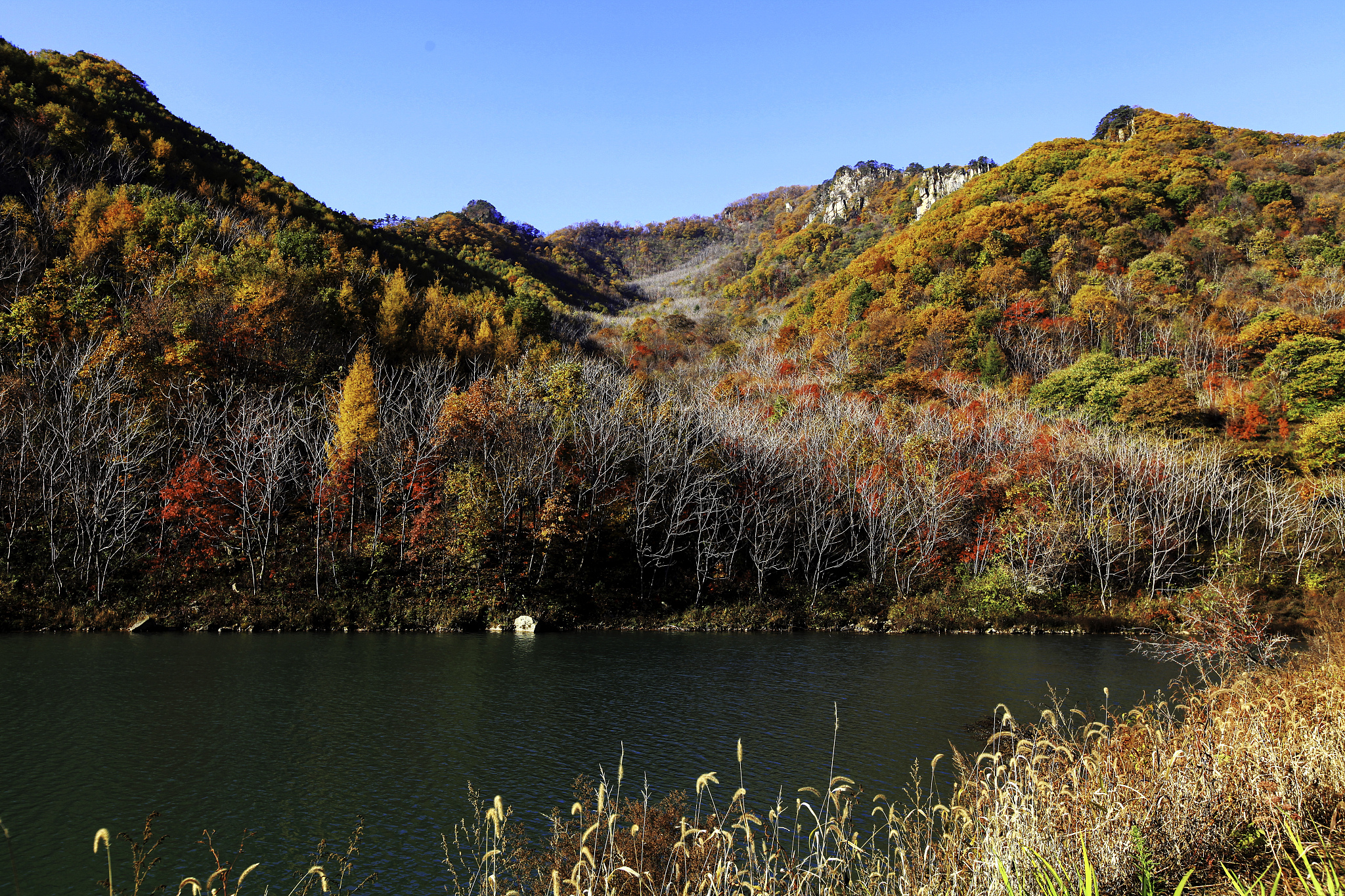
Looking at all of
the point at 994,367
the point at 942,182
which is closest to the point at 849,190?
the point at 942,182

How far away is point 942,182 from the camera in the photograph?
104m

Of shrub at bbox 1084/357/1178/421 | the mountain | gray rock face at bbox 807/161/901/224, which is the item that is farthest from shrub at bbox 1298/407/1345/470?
gray rock face at bbox 807/161/901/224

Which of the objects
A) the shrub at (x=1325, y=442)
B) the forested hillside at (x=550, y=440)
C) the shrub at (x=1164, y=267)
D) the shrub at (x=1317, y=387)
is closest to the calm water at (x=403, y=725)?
the forested hillside at (x=550, y=440)

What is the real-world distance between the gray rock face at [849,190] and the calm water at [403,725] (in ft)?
339

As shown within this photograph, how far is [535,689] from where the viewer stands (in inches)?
861

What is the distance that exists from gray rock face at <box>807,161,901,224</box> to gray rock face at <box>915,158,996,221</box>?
13441 mm

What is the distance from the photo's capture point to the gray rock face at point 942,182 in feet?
331

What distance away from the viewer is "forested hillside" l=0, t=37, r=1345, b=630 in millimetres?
32906

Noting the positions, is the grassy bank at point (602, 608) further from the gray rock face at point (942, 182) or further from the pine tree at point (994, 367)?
the gray rock face at point (942, 182)

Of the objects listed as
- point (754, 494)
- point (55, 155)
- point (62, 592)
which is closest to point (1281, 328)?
point (754, 494)

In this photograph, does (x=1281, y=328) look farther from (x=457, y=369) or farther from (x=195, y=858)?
(x=195, y=858)

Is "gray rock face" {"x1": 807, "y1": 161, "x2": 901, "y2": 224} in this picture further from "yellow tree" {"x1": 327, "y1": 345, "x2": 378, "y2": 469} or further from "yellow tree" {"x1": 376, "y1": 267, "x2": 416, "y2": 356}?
"yellow tree" {"x1": 327, "y1": 345, "x2": 378, "y2": 469}

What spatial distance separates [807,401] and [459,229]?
73.3 metres

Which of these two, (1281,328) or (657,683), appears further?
(1281,328)
